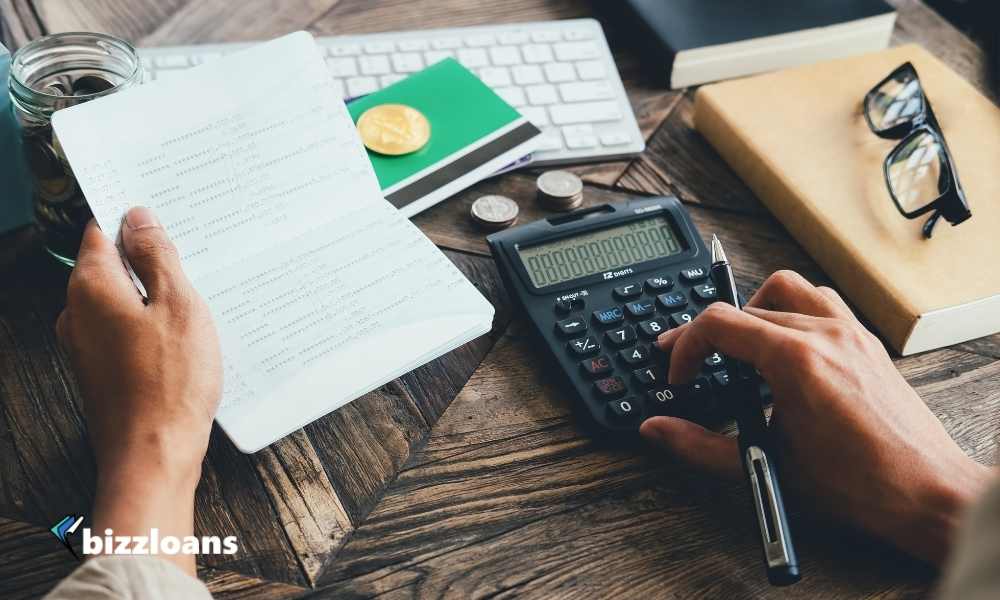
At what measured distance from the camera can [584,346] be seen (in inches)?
27.6

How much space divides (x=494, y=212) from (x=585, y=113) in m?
0.19

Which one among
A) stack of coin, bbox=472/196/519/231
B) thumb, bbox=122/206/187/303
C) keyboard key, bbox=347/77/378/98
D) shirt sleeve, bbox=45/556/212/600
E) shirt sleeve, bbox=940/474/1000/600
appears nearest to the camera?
shirt sleeve, bbox=940/474/1000/600

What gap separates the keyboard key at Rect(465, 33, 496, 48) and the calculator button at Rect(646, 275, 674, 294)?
407 millimetres

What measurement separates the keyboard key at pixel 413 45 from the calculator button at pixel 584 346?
458 mm

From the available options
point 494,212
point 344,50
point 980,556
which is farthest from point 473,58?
point 980,556

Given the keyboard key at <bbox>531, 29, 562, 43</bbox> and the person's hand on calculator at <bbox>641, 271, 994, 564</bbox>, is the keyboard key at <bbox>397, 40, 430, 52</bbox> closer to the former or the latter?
the keyboard key at <bbox>531, 29, 562, 43</bbox>

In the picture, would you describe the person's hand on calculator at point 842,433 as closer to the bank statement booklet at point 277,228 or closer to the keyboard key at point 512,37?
the bank statement booklet at point 277,228

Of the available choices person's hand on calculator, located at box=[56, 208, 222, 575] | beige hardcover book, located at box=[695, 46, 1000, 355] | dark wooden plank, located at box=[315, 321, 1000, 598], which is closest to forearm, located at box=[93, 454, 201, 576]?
person's hand on calculator, located at box=[56, 208, 222, 575]

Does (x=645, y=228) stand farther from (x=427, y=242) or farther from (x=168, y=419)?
(x=168, y=419)

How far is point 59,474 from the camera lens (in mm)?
630

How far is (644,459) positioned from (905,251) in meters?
0.33

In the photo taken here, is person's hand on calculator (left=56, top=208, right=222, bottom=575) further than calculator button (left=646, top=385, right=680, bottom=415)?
No

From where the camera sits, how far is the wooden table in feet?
1.96

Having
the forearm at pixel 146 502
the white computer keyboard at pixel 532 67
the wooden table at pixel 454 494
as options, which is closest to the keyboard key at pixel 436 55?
the white computer keyboard at pixel 532 67
